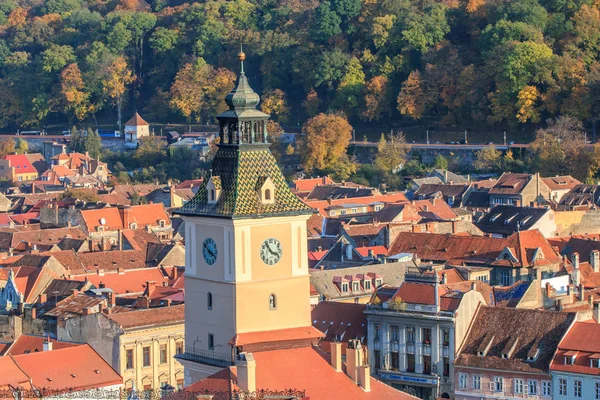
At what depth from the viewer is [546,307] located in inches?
2562

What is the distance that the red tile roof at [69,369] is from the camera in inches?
1982

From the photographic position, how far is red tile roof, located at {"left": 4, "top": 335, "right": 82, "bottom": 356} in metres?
56.6

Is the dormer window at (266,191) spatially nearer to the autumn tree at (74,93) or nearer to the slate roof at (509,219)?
the slate roof at (509,219)

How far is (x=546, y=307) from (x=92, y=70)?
101 meters

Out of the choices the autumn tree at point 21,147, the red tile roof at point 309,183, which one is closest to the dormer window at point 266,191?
the red tile roof at point 309,183

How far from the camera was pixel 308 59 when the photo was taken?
146 m

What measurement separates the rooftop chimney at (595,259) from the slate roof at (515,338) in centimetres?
1838

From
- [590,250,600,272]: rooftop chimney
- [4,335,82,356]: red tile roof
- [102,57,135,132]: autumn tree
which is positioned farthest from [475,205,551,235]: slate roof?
[102,57,135,132]: autumn tree

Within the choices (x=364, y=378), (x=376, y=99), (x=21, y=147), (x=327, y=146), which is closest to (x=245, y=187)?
(x=364, y=378)

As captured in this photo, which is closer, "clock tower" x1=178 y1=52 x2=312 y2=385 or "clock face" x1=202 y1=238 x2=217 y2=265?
"clock tower" x1=178 y1=52 x2=312 y2=385

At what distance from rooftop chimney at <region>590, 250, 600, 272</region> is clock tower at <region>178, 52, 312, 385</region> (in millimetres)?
39915

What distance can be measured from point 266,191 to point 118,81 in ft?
410

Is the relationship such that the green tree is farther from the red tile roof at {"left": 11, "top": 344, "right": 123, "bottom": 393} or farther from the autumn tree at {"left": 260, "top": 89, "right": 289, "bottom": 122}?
the red tile roof at {"left": 11, "top": 344, "right": 123, "bottom": 393}

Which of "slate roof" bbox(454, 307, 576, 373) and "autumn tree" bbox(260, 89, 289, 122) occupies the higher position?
"autumn tree" bbox(260, 89, 289, 122)
